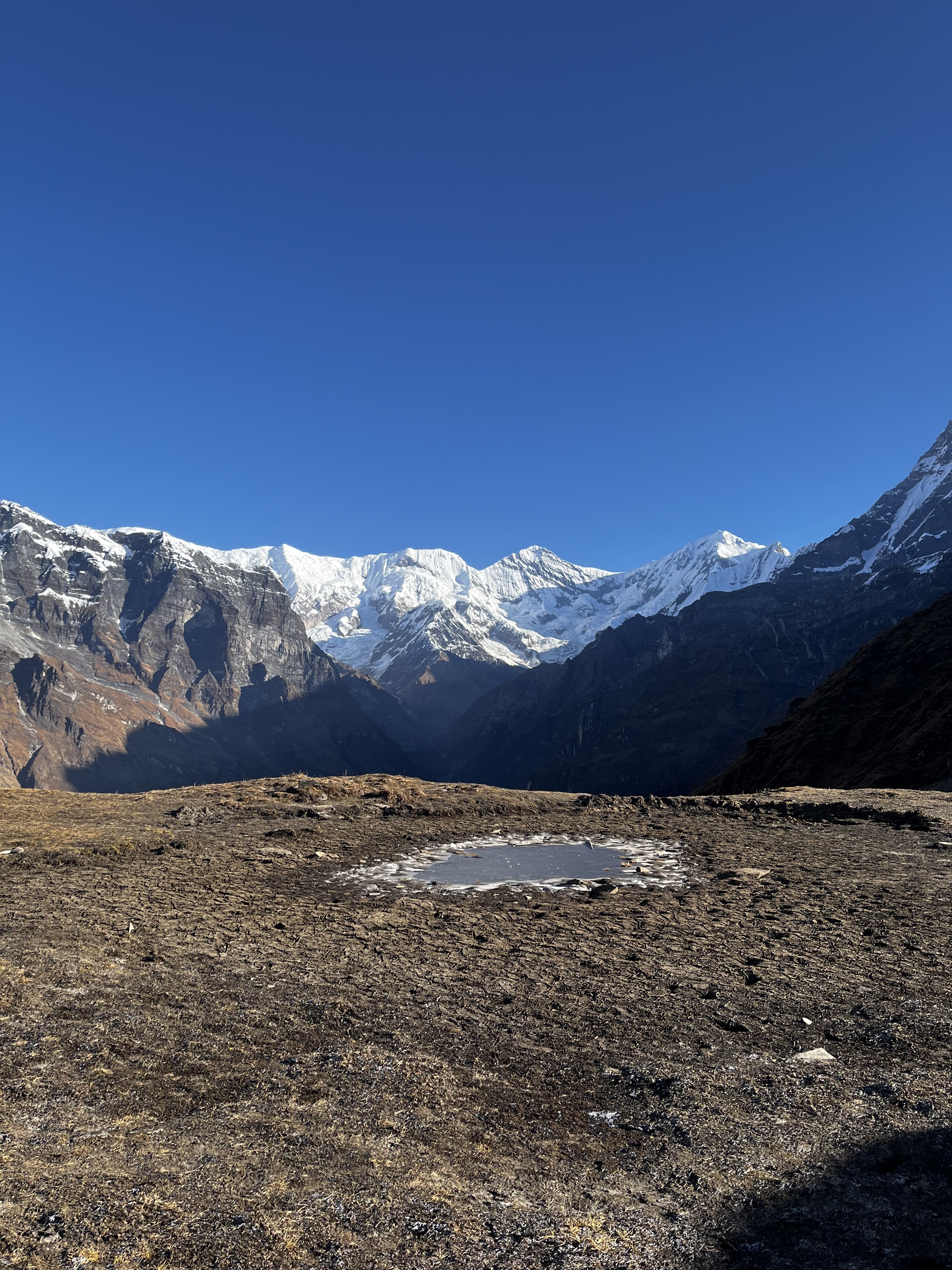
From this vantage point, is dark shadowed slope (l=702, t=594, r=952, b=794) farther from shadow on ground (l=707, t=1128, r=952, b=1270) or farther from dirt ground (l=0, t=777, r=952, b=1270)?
shadow on ground (l=707, t=1128, r=952, b=1270)

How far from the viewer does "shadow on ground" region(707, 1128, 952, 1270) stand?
16.7 feet

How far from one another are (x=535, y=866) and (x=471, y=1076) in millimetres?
11829

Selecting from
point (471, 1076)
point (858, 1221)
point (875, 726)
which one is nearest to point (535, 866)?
point (471, 1076)

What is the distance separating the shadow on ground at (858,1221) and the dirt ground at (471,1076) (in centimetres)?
2

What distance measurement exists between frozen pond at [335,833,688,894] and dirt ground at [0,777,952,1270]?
49.8 inches

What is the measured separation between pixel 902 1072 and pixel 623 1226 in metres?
4.29

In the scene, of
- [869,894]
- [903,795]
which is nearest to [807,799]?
[903,795]

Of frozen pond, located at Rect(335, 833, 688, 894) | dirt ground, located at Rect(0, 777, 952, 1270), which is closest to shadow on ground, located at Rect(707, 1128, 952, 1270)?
dirt ground, located at Rect(0, 777, 952, 1270)

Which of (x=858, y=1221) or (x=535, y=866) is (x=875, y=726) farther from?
(x=858, y=1221)

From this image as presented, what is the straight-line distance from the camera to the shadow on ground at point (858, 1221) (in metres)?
5.09

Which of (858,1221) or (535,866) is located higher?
(858,1221)

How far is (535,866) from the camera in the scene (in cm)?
1922

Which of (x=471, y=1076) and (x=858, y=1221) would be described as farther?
(x=471, y=1076)

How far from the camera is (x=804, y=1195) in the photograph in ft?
19.0
